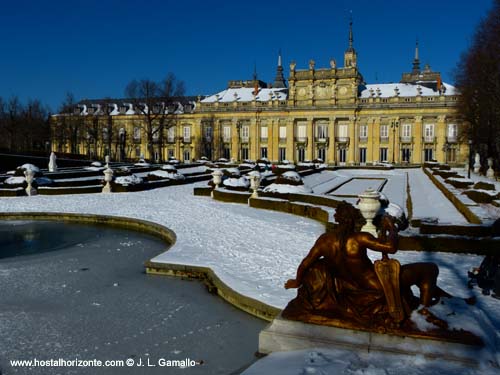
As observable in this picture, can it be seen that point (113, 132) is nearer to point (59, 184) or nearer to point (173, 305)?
point (59, 184)

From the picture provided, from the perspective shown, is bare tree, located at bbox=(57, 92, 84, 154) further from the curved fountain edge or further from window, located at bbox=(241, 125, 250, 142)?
the curved fountain edge

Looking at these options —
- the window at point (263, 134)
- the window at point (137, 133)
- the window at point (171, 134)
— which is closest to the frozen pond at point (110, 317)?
the window at point (263, 134)

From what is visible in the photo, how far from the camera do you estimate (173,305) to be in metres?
7.28

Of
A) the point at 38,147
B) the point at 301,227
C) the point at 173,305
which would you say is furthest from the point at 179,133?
the point at 173,305

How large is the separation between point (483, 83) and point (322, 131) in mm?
35047

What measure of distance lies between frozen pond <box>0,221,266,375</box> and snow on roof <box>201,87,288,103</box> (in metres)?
58.1

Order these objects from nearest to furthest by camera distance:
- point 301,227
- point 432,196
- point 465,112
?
1. point 301,227
2. point 432,196
3. point 465,112

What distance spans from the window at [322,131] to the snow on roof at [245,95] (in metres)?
7.30

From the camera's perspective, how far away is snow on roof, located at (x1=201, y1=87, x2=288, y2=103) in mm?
66562

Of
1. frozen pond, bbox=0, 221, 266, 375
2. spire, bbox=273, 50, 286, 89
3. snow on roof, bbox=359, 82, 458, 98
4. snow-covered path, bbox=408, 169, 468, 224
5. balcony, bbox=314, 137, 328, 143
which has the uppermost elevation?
spire, bbox=273, 50, 286, 89

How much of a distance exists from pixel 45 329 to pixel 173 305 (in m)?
1.94

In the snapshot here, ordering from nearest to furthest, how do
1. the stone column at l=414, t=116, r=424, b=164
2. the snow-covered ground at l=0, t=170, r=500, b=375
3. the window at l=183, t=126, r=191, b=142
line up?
1. the snow-covered ground at l=0, t=170, r=500, b=375
2. the stone column at l=414, t=116, r=424, b=164
3. the window at l=183, t=126, r=191, b=142

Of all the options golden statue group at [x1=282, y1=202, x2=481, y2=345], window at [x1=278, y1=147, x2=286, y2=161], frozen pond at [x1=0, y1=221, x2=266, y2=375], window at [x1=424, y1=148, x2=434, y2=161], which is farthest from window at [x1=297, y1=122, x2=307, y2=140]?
golden statue group at [x1=282, y1=202, x2=481, y2=345]

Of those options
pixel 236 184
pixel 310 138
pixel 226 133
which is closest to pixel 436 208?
pixel 236 184
